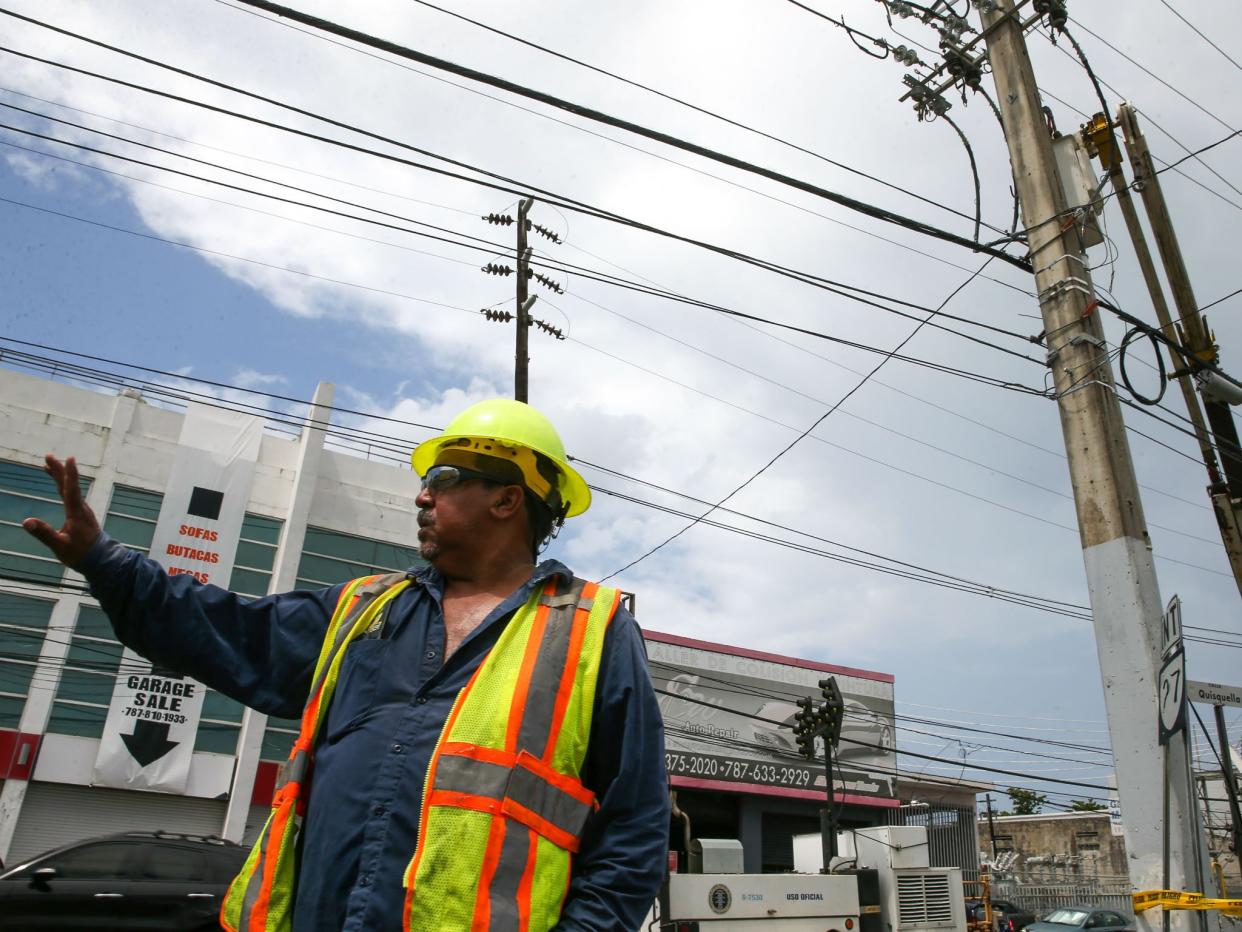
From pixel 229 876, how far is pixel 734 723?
20429mm

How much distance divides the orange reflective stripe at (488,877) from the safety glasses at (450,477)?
3.19ft

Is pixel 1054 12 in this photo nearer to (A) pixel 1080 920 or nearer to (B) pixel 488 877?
(B) pixel 488 877

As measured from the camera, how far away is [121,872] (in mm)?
8891

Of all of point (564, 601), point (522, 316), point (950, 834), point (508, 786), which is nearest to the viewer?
point (508, 786)

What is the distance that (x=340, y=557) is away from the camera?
75.8ft

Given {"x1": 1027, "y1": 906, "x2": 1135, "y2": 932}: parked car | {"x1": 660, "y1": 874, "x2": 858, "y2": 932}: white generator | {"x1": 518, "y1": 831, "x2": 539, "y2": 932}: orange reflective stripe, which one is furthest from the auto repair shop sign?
{"x1": 518, "y1": 831, "x2": 539, "y2": 932}: orange reflective stripe

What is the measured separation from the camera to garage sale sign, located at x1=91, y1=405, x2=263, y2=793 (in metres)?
19.5

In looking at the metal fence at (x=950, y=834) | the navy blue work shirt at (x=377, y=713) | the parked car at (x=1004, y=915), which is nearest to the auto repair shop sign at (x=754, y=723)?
the metal fence at (x=950, y=834)

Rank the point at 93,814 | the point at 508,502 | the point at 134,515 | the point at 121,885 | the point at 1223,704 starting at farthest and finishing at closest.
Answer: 1. the point at 134,515
2. the point at 93,814
3. the point at 121,885
4. the point at 1223,704
5. the point at 508,502

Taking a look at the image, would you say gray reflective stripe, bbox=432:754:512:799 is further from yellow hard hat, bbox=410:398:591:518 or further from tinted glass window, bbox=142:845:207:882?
tinted glass window, bbox=142:845:207:882

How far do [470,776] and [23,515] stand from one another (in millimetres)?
21878

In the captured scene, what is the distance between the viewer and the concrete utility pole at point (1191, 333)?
34.8 feet

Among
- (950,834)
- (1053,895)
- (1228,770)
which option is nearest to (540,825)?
(1228,770)

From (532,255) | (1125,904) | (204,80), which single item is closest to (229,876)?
(204,80)
